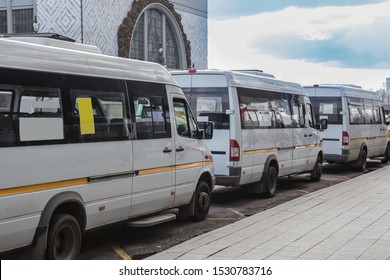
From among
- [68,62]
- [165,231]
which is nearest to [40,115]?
[68,62]

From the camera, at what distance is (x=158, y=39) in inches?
1569

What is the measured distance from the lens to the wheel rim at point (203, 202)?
10281mm

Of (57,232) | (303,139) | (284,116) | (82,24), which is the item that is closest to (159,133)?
(57,232)

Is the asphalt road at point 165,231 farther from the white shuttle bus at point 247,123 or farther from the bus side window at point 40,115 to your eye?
the bus side window at point 40,115

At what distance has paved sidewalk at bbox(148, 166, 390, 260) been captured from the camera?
7.31 meters

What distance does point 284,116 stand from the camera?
47.3 ft

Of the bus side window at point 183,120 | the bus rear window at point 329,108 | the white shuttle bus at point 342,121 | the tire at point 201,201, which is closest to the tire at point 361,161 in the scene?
the white shuttle bus at point 342,121

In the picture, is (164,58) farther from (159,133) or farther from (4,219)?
(4,219)

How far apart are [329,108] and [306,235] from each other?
10812mm

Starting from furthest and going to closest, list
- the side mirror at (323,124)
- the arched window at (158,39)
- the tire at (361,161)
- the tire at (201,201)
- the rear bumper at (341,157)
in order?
the arched window at (158,39), the tire at (361,161), the rear bumper at (341,157), the side mirror at (323,124), the tire at (201,201)

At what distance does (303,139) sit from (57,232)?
9.80m

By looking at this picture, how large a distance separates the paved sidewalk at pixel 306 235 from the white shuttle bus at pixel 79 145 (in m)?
0.99

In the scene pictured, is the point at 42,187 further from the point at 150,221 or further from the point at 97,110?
the point at 150,221

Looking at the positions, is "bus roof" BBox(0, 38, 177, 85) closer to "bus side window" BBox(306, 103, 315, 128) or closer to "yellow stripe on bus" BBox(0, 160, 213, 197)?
"yellow stripe on bus" BBox(0, 160, 213, 197)
